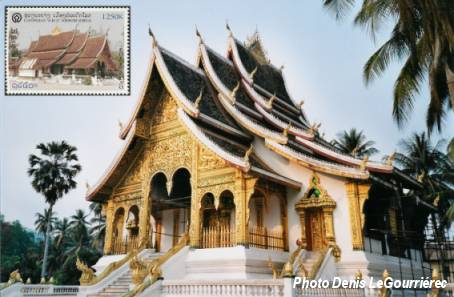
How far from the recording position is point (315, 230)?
1188cm

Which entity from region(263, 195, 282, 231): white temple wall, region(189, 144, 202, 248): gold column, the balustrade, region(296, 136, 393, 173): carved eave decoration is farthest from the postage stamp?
region(296, 136, 393, 173): carved eave decoration

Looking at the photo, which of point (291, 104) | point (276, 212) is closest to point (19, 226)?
point (291, 104)

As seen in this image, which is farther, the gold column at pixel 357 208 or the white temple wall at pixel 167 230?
the white temple wall at pixel 167 230

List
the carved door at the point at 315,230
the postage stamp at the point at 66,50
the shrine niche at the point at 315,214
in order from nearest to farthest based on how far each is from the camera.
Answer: the postage stamp at the point at 66,50 < the shrine niche at the point at 315,214 < the carved door at the point at 315,230

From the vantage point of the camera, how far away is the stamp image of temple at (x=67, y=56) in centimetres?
775

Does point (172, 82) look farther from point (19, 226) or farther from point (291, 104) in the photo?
point (19, 226)

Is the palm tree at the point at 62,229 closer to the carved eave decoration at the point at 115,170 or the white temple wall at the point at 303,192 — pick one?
the carved eave decoration at the point at 115,170

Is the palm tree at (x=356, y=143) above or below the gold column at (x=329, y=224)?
above

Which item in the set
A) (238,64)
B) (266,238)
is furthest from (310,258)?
(238,64)

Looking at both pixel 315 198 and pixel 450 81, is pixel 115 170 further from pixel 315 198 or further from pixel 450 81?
pixel 450 81

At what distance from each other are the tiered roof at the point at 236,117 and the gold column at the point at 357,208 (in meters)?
0.47

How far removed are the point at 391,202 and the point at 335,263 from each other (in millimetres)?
2937

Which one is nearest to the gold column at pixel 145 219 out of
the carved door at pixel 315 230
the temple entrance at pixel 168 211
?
the temple entrance at pixel 168 211

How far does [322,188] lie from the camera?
1161cm
